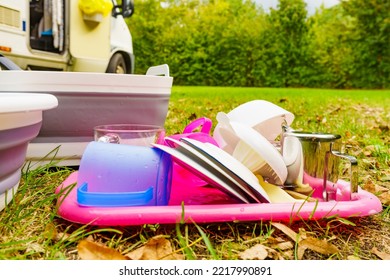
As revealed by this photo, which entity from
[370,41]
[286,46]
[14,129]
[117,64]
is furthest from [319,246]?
[370,41]

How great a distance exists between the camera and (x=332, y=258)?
98cm

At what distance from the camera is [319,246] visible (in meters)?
1.00

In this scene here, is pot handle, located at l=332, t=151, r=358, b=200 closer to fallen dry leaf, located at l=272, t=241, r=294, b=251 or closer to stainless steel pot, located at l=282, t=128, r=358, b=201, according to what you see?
stainless steel pot, located at l=282, t=128, r=358, b=201

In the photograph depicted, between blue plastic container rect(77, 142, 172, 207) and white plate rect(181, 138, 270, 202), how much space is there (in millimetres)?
89

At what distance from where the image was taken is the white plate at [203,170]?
105 centimetres

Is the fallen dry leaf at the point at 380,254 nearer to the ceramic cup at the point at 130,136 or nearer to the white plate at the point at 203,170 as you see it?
the white plate at the point at 203,170

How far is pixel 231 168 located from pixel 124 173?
232mm

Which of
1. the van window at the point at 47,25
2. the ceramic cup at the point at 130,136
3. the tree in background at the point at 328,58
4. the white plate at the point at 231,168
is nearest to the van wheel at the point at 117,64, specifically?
the van window at the point at 47,25

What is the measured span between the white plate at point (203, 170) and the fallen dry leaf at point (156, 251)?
17cm

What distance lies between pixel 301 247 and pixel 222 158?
0.25 meters

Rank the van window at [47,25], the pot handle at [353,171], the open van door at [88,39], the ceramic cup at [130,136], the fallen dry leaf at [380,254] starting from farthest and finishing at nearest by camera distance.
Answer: the open van door at [88,39] < the van window at [47,25] < the ceramic cup at [130,136] < the pot handle at [353,171] < the fallen dry leaf at [380,254]
